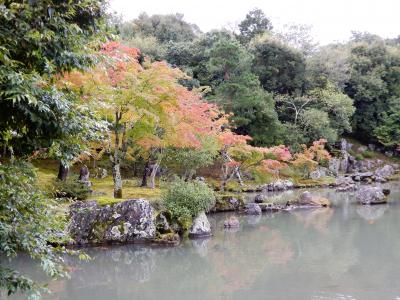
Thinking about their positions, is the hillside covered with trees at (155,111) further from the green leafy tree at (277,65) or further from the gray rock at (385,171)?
the gray rock at (385,171)

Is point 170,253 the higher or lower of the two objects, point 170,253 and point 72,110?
the lower

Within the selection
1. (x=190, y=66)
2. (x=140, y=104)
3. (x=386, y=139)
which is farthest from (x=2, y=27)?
(x=386, y=139)

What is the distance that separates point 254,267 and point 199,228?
3.54 m

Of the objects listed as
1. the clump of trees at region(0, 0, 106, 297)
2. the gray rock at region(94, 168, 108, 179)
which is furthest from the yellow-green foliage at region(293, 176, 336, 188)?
the clump of trees at region(0, 0, 106, 297)

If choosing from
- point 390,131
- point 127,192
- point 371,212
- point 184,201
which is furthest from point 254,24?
point 184,201

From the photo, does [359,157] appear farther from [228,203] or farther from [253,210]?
[228,203]

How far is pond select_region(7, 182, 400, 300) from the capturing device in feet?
29.4

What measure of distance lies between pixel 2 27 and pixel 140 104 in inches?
431

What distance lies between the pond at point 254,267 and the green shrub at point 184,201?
931 millimetres

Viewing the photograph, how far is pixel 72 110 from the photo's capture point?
417 centimetres

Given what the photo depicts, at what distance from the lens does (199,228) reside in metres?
14.2

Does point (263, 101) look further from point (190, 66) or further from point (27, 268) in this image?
point (27, 268)

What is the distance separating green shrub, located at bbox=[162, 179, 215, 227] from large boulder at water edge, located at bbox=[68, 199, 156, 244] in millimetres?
1204

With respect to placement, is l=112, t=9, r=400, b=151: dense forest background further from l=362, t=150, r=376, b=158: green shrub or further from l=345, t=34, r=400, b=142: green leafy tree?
l=362, t=150, r=376, b=158: green shrub
